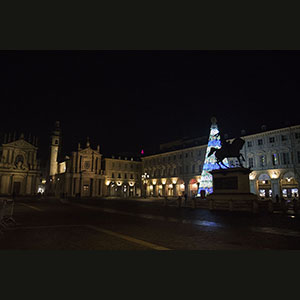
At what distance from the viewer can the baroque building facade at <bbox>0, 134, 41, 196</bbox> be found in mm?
59250

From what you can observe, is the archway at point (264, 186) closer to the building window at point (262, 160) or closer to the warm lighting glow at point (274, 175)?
the warm lighting glow at point (274, 175)

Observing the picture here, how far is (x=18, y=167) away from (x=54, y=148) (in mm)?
19853

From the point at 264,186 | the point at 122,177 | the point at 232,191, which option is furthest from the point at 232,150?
the point at 122,177

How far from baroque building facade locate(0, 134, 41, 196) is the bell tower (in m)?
13.7

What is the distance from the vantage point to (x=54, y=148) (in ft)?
265

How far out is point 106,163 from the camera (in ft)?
244

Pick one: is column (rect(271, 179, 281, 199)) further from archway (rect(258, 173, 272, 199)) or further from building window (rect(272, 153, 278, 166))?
building window (rect(272, 153, 278, 166))

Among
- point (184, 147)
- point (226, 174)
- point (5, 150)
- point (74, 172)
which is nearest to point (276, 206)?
point (226, 174)

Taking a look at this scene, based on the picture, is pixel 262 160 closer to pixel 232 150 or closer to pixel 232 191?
pixel 232 150

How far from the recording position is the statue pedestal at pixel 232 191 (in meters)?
19.4

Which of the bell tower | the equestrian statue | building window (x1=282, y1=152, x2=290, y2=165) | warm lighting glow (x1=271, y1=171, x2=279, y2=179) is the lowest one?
warm lighting glow (x1=271, y1=171, x2=279, y2=179)

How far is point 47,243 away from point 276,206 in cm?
1942

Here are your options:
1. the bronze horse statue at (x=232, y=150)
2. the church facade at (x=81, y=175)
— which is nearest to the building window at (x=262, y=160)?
the bronze horse statue at (x=232, y=150)

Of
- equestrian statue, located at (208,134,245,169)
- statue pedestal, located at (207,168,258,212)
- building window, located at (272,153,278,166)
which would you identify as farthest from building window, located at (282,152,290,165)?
statue pedestal, located at (207,168,258,212)
